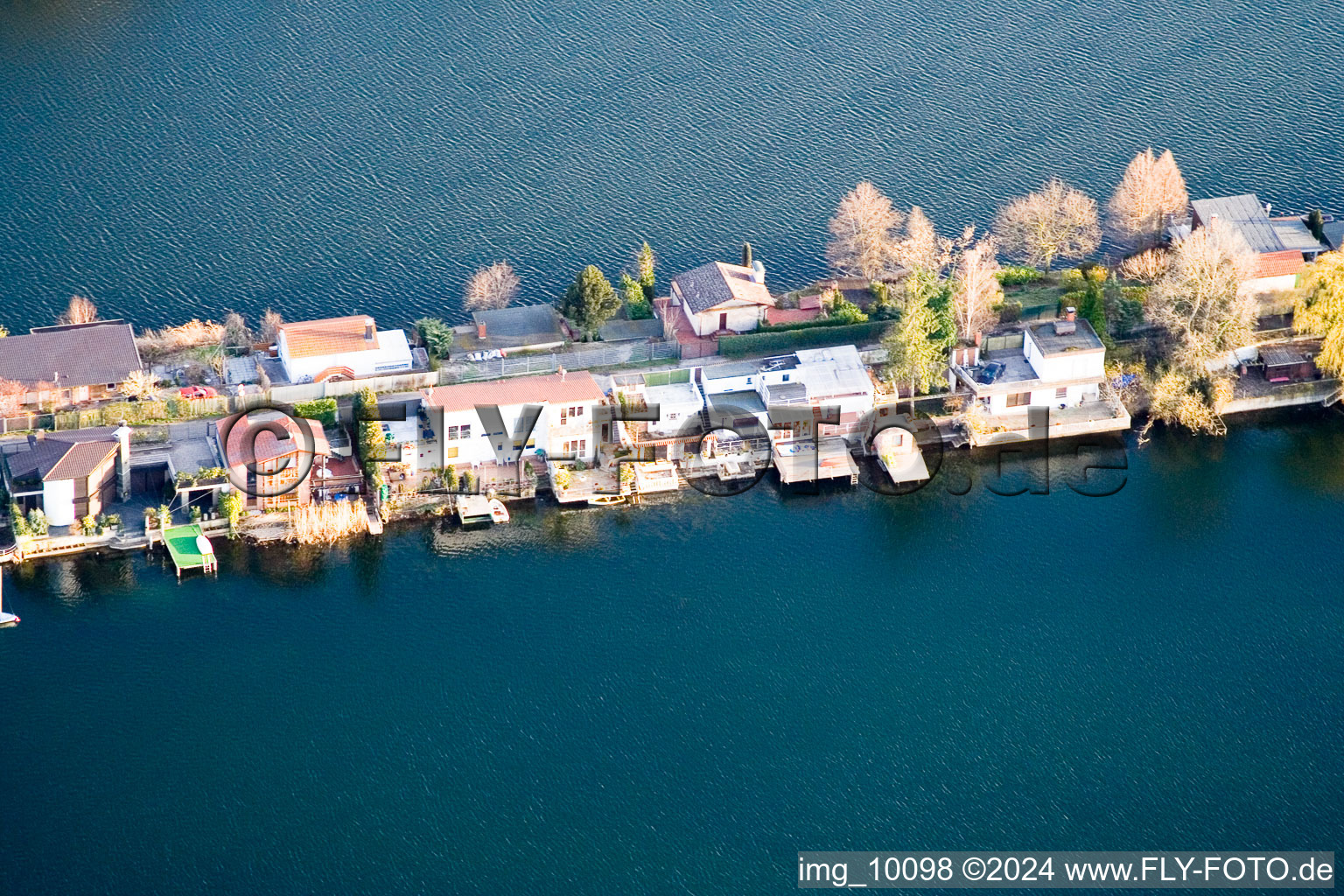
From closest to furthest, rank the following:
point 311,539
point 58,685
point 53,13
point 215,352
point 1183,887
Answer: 1. point 1183,887
2. point 58,685
3. point 311,539
4. point 215,352
5. point 53,13

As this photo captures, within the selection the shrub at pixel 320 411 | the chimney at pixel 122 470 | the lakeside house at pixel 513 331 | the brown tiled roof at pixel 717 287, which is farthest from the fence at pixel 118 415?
the brown tiled roof at pixel 717 287

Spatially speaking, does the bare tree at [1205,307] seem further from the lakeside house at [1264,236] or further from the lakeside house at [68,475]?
the lakeside house at [68,475]

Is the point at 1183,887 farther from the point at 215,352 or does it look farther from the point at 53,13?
the point at 53,13

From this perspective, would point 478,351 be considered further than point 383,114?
No

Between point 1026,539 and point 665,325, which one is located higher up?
point 665,325

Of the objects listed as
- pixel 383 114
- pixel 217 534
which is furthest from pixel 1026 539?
pixel 383 114

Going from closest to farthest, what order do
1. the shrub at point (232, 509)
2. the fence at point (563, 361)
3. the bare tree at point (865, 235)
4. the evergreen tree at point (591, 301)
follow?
the shrub at point (232, 509)
the fence at point (563, 361)
the evergreen tree at point (591, 301)
the bare tree at point (865, 235)
